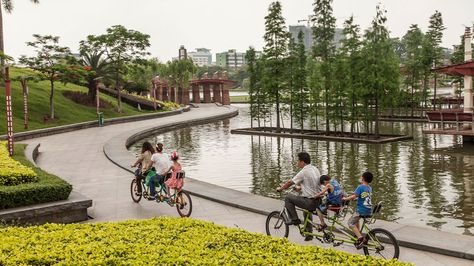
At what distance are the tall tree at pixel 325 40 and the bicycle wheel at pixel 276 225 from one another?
2422 cm

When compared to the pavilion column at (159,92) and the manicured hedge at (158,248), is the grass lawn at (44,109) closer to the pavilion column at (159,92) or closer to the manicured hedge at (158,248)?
the pavilion column at (159,92)

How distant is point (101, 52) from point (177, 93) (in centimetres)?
3097

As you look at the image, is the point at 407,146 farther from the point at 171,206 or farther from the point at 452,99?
the point at 452,99

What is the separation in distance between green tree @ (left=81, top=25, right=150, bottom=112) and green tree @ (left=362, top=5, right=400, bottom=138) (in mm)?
26998

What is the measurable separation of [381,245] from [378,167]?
13099 mm

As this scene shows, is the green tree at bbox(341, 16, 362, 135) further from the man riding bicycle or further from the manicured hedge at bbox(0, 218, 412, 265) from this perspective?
the manicured hedge at bbox(0, 218, 412, 265)

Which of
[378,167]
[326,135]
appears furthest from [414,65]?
[378,167]

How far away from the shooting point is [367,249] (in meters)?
8.74

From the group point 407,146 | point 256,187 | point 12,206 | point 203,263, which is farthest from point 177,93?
point 203,263

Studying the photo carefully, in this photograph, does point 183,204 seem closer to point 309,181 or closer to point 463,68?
point 309,181

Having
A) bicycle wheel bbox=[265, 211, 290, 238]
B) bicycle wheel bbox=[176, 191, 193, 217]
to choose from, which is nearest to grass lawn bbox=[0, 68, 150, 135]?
bicycle wheel bbox=[176, 191, 193, 217]

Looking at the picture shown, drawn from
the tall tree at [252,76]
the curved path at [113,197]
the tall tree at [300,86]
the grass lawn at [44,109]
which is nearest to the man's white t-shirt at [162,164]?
the curved path at [113,197]

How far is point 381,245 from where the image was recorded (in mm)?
8484

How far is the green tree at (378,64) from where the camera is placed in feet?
103
